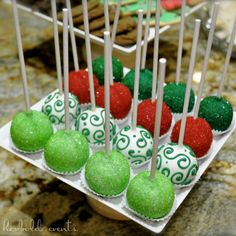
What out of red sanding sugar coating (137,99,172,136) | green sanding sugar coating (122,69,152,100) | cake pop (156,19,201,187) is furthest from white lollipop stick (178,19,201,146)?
green sanding sugar coating (122,69,152,100)

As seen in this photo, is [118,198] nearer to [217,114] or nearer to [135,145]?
[135,145]

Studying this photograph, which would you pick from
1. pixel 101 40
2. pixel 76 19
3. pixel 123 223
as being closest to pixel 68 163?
pixel 123 223

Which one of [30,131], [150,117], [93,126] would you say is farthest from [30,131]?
[150,117]

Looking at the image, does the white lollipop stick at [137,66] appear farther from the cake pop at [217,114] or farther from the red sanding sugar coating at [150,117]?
the cake pop at [217,114]

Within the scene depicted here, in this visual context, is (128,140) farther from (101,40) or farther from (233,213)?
(101,40)

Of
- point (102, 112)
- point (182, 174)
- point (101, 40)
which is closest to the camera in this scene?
point (182, 174)

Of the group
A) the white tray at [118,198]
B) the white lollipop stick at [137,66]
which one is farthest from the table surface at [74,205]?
the white lollipop stick at [137,66]

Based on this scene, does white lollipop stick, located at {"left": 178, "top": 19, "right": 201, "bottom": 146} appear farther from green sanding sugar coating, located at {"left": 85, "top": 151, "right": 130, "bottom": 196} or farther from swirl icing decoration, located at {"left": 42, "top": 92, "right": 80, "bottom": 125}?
swirl icing decoration, located at {"left": 42, "top": 92, "right": 80, "bottom": 125}
